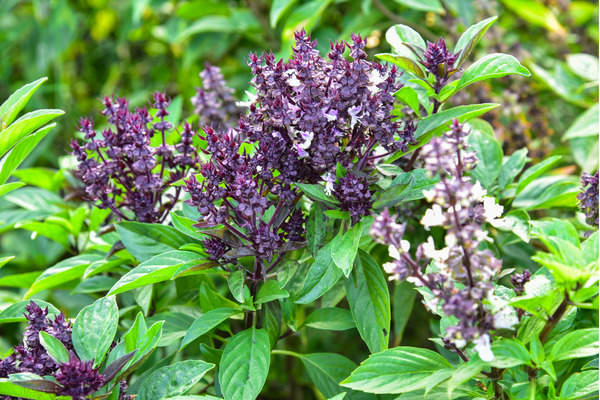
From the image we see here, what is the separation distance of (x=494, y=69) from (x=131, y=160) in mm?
647

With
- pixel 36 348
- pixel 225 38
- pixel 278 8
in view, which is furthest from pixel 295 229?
pixel 225 38

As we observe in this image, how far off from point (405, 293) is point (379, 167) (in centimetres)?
41

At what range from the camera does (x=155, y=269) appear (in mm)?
845

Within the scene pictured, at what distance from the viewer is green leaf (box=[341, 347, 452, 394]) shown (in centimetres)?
77

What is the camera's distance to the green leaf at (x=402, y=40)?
0.96 m

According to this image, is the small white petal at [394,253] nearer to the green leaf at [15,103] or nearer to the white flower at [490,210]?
the white flower at [490,210]

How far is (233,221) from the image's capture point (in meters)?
0.90

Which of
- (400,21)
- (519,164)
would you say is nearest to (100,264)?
(519,164)

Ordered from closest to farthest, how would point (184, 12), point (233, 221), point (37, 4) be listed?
point (233, 221)
point (184, 12)
point (37, 4)

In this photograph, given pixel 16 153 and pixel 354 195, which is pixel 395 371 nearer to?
pixel 354 195

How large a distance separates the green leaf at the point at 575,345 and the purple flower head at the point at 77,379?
2.05 feet

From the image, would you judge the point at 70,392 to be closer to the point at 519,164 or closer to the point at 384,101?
the point at 384,101

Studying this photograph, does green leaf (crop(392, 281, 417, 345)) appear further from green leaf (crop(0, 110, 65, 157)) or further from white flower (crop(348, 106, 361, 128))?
green leaf (crop(0, 110, 65, 157))

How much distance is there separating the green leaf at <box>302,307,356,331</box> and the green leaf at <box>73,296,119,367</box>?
337 mm
